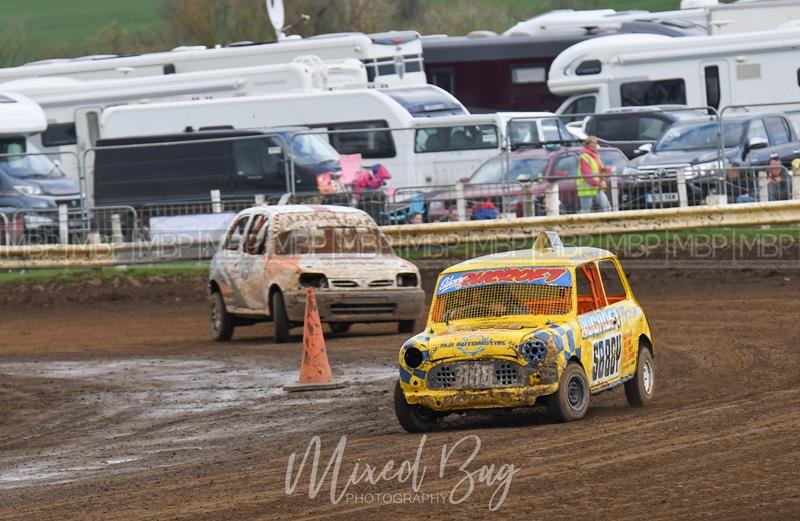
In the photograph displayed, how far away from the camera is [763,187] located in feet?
74.9

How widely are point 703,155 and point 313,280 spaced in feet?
Result: 31.1

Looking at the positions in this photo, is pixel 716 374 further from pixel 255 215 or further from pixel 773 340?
pixel 255 215

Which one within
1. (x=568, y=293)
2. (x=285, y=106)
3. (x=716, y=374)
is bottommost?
(x=716, y=374)

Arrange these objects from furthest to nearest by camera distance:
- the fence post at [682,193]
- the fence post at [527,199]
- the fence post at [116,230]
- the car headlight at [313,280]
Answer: the fence post at [116,230] → the fence post at [527,199] → the fence post at [682,193] → the car headlight at [313,280]

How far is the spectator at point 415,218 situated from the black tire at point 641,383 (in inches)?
459

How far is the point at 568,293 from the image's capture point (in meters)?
11.9

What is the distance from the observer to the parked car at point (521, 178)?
2366 centimetres

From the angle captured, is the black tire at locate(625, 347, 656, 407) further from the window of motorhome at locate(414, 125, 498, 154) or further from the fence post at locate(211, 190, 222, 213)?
the window of motorhome at locate(414, 125, 498, 154)

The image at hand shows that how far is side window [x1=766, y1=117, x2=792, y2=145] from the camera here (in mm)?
26328

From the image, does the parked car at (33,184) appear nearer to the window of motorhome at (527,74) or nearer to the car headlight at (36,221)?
the car headlight at (36,221)

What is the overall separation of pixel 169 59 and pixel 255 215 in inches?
682

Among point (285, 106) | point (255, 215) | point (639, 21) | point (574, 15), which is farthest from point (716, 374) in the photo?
point (574, 15)

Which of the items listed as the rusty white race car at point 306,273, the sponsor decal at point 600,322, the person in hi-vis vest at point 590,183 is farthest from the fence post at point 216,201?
the sponsor decal at point 600,322

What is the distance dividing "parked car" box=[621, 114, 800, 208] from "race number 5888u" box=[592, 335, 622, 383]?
1130 centimetres
